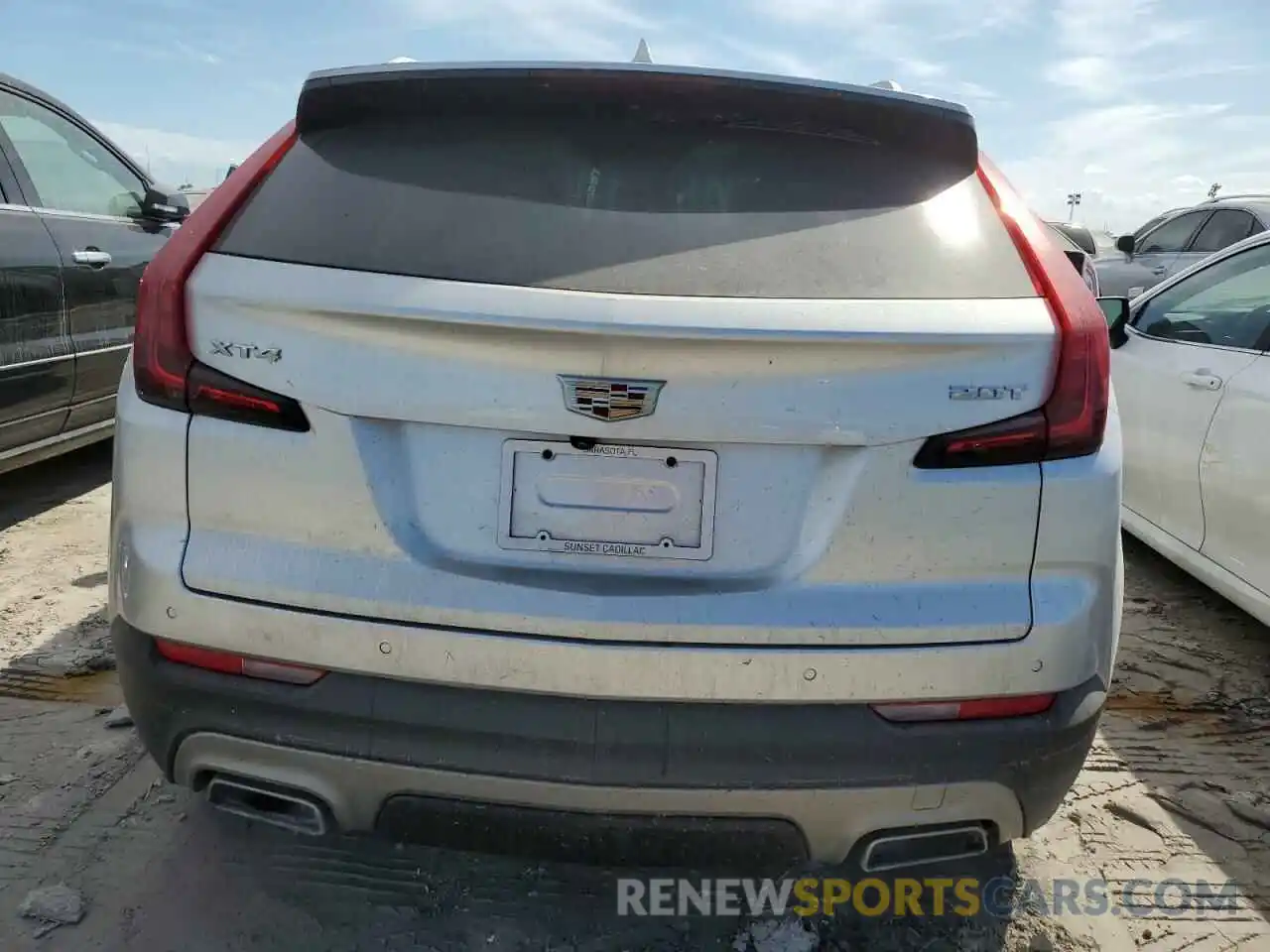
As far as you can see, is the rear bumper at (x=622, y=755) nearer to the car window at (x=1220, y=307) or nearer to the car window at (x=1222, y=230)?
the car window at (x=1220, y=307)

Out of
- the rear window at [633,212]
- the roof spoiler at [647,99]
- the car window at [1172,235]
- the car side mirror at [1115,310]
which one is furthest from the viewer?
the car window at [1172,235]

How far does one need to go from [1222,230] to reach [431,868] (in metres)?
9.68

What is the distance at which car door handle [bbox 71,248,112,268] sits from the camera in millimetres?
4367

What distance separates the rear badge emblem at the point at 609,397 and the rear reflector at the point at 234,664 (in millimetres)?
615

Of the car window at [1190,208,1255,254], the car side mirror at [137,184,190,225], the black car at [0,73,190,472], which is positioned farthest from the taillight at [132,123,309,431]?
the car window at [1190,208,1255,254]

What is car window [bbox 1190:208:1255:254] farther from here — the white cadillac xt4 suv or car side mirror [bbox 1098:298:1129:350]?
the white cadillac xt4 suv

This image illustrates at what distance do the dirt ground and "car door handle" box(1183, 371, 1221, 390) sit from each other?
1122 millimetres

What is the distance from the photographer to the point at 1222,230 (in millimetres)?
9273

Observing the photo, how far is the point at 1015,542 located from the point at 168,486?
1413 mm

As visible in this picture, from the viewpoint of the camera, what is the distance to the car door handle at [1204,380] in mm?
3551

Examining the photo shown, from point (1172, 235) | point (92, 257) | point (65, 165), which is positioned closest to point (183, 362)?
point (92, 257)

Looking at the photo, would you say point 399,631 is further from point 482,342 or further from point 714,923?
point 714,923

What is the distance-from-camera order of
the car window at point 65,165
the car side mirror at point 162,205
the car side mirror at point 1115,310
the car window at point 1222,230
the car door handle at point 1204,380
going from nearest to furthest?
the car door handle at point 1204,380 < the car side mirror at point 1115,310 < the car window at point 65,165 < the car side mirror at point 162,205 < the car window at point 1222,230

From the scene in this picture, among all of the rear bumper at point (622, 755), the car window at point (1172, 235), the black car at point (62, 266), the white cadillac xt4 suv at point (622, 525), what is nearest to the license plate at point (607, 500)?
the white cadillac xt4 suv at point (622, 525)
